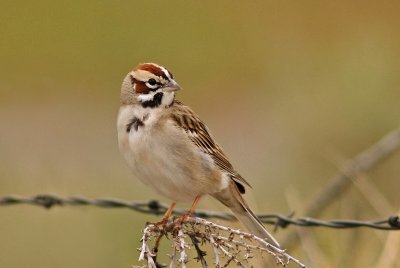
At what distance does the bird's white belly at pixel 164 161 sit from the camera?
21.0ft

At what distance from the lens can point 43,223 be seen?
9.17 metres

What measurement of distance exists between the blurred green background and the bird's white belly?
0.33 m

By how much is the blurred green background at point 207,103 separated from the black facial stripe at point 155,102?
26.9 inches

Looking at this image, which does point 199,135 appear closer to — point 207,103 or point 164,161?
point 164,161

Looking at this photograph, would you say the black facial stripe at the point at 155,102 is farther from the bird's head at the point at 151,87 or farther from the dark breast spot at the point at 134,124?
the dark breast spot at the point at 134,124

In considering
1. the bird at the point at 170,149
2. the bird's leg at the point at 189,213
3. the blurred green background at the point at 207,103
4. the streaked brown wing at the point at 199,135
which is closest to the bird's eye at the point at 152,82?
the bird at the point at 170,149

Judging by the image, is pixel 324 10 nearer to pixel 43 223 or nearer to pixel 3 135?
pixel 3 135

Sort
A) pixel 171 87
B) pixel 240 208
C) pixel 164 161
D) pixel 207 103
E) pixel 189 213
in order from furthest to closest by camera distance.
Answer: pixel 207 103
pixel 240 208
pixel 171 87
pixel 164 161
pixel 189 213

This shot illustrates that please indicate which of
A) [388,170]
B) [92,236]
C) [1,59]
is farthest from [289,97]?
[1,59]

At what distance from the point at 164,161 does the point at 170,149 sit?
8 centimetres

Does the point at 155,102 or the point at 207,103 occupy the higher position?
the point at 207,103

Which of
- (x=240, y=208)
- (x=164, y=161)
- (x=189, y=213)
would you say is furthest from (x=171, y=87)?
(x=189, y=213)

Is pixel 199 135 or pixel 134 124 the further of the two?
pixel 199 135

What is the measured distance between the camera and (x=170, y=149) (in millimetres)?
6480
